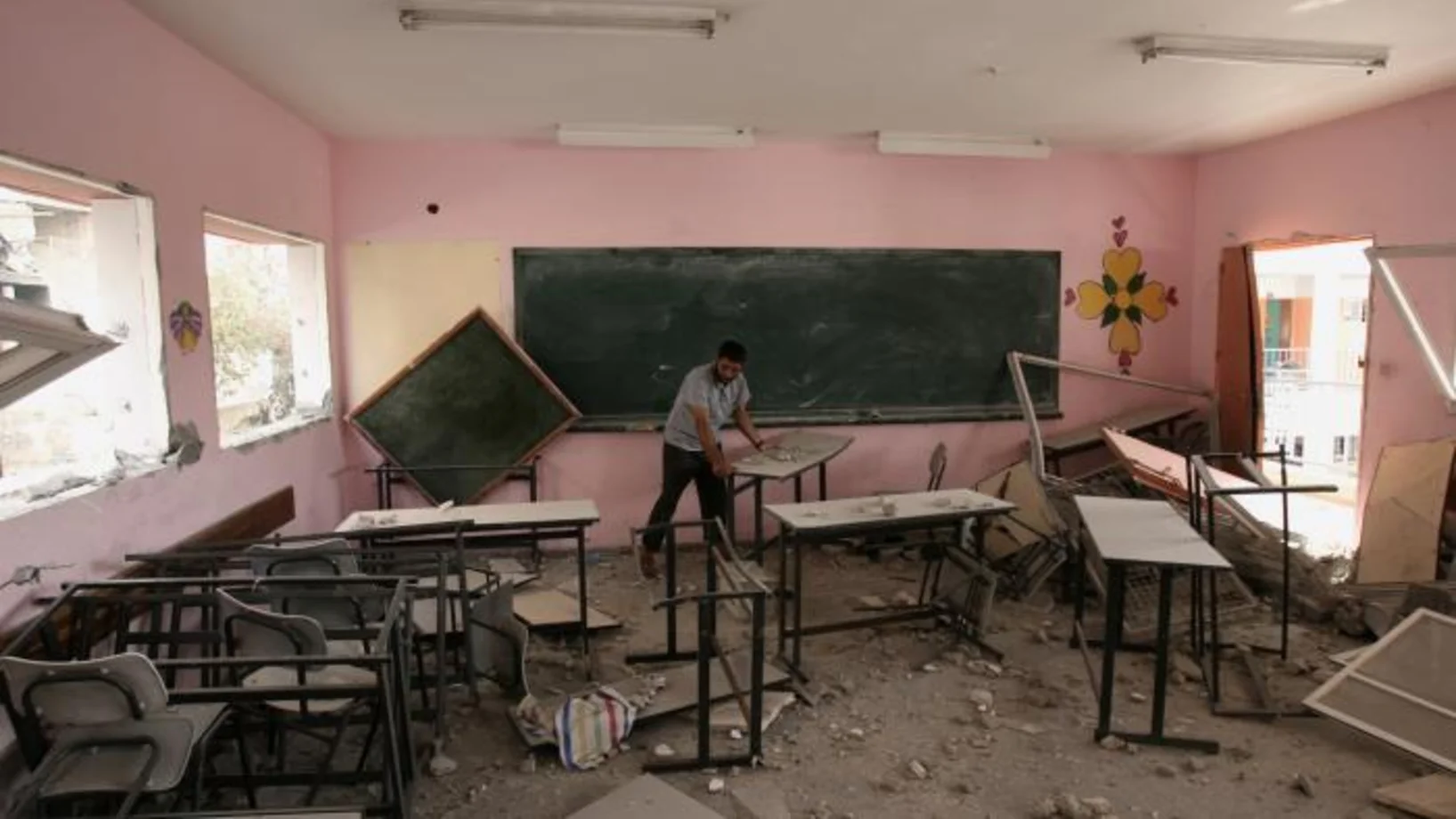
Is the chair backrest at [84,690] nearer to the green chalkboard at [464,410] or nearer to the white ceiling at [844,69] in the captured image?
the white ceiling at [844,69]

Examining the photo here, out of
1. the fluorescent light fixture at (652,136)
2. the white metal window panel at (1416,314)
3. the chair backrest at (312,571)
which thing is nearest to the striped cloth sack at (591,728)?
the chair backrest at (312,571)

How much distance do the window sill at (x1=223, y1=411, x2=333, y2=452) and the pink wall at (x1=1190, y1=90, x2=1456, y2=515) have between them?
5.73 meters

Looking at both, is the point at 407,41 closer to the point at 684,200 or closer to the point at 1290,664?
the point at 684,200

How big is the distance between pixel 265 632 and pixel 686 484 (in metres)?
2.70

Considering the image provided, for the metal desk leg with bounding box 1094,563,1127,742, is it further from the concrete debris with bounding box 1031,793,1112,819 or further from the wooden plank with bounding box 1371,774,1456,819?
the wooden plank with bounding box 1371,774,1456,819

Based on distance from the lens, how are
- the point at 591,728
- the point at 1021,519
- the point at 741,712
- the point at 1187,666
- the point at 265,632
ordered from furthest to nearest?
the point at 1021,519 → the point at 1187,666 → the point at 741,712 → the point at 591,728 → the point at 265,632

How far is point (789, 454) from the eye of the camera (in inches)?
194

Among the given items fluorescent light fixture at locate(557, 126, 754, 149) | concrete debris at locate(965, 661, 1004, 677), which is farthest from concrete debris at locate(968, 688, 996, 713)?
fluorescent light fixture at locate(557, 126, 754, 149)

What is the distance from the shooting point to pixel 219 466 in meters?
3.50

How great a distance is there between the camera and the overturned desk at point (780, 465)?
182 inches

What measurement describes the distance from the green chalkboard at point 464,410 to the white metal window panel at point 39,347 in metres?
3.31

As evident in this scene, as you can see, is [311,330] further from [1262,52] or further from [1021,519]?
[1262,52]

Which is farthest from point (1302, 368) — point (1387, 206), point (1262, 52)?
point (1262, 52)

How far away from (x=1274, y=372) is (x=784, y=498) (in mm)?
5914
